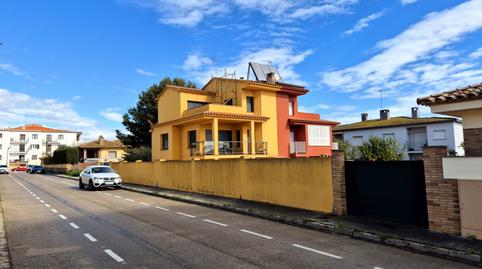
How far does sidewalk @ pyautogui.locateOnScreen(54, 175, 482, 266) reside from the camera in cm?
674

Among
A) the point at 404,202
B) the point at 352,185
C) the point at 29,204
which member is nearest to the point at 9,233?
the point at 29,204

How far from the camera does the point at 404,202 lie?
899cm

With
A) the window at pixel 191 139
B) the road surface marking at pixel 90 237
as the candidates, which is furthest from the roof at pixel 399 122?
the road surface marking at pixel 90 237

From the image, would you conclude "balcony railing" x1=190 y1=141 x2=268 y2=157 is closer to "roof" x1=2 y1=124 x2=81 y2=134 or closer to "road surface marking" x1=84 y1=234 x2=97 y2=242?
"road surface marking" x1=84 y1=234 x2=97 y2=242

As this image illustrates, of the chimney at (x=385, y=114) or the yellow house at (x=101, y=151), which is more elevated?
the chimney at (x=385, y=114)

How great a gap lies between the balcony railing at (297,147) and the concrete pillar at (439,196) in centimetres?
2441

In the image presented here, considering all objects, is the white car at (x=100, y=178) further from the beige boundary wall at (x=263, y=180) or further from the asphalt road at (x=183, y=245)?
the asphalt road at (x=183, y=245)

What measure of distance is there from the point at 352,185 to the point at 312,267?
5015 mm

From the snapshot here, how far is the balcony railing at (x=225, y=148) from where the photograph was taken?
86.7 feet

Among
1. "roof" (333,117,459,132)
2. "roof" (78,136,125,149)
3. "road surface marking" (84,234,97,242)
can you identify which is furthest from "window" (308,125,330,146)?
"roof" (78,136,125,149)

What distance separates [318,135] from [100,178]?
21.5 m

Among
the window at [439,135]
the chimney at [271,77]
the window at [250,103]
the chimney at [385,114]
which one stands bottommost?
the window at [439,135]

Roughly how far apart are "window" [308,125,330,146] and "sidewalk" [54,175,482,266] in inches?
878

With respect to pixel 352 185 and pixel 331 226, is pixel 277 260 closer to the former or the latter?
pixel 331 226
